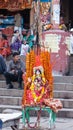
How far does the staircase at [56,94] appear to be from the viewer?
46.4 feet

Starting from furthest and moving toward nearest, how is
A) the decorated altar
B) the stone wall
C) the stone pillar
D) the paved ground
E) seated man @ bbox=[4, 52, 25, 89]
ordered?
the stone pillar → the stone wall → seated man @ bbox=[4, 52, 25, 89] → the paved ground → the decorated altar

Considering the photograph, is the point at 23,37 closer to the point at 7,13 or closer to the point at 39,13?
the point at 39,13

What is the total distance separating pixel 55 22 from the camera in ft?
55.9

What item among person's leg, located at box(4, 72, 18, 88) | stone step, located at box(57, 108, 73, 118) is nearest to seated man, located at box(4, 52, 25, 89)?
person's leg, located at box(4, 72, 18, 88)

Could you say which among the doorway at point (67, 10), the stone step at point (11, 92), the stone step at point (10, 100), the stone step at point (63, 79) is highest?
the doorway at point (67, 10)

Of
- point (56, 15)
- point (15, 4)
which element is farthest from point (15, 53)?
point (15, 4)

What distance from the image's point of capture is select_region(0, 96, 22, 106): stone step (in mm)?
14617

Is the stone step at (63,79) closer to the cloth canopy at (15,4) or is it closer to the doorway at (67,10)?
the cloth canopy at (15,4)

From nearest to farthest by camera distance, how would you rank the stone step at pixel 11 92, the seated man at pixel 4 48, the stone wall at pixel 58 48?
the stone step at pixel 11 92 < the stone wall at pixel 58 48 < the seated man at pixel 4 48

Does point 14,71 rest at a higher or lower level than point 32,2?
lower

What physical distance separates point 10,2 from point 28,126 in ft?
44.3

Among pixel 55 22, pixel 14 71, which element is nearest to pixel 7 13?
pixel 55 22

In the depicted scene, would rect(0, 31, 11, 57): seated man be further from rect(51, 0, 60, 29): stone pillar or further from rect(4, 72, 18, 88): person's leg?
rect(4, 72, 18, 88): person's leg

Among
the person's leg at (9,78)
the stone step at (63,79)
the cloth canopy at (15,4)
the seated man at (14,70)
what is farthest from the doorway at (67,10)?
the person's leg at (9,78)
